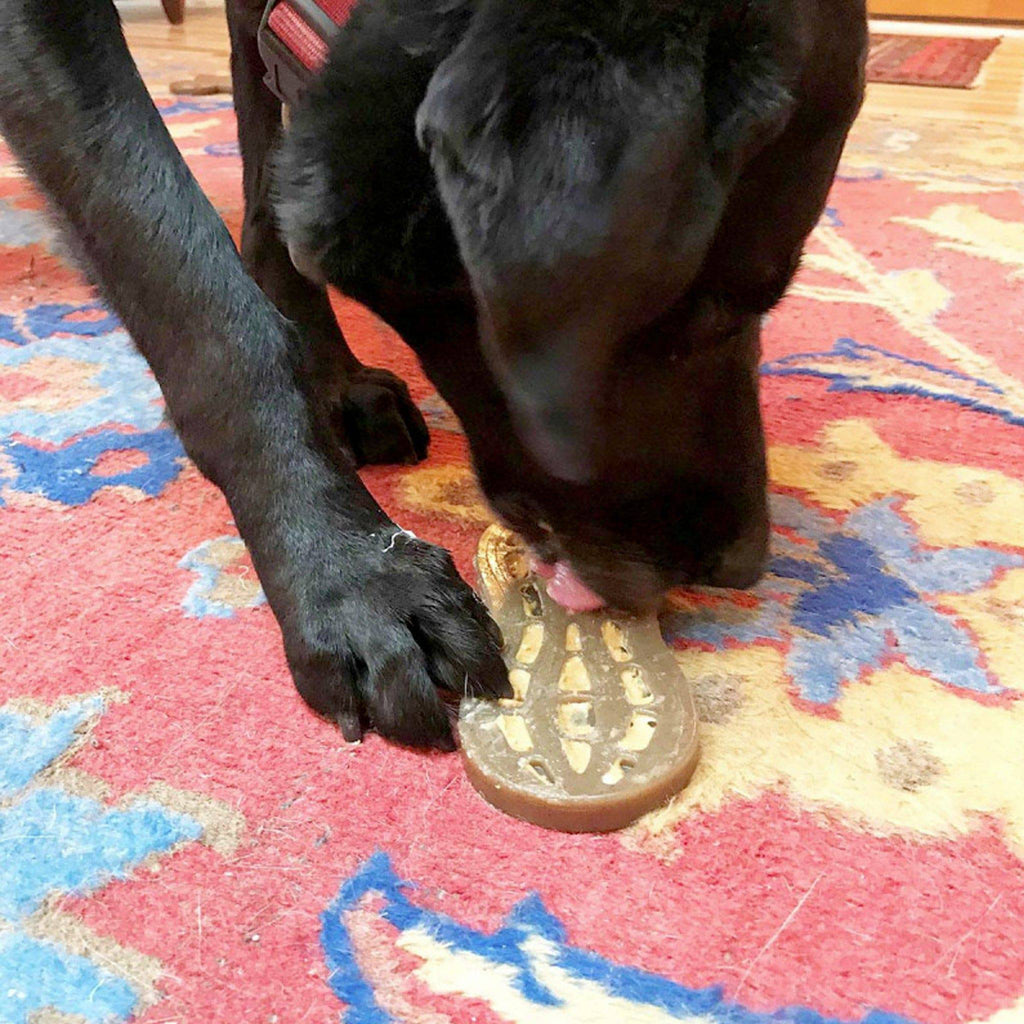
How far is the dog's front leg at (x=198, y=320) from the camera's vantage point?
81 cm

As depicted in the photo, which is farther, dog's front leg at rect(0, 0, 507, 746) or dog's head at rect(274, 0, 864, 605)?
dog's front leg at rect(0, 0, 507, 746)

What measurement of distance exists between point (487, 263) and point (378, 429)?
0.55 metres

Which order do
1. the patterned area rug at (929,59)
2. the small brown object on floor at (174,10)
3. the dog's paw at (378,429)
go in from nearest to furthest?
the dog's paw at (378,429), the patterned area rug at (929,59), the small brown object on floor at (174,10)

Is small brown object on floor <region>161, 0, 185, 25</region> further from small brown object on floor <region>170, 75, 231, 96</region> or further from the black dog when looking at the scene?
the black dog

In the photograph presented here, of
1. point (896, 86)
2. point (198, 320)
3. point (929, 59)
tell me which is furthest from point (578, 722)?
point (929, 59)

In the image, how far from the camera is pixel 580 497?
0.78 m

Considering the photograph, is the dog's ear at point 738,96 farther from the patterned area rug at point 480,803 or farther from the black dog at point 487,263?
the patterned area rug at point 480,803

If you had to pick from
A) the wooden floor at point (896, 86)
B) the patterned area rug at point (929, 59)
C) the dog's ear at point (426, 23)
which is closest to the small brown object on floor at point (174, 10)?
the wooden floor at point (896, 86)

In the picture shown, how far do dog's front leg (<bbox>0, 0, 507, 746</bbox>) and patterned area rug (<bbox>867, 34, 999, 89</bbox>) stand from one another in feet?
10.4

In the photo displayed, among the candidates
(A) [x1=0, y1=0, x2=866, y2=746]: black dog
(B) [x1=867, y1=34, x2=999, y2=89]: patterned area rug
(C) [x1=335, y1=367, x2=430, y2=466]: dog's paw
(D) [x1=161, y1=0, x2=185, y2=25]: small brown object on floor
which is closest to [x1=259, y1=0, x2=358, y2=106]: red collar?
(A) [x1=0, y1=0, x2=866, y2=746]: black dog

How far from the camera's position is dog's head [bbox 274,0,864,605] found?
559 millimetres

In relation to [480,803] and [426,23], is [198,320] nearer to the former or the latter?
[426,23]

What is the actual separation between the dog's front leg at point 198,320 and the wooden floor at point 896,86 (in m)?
2.66

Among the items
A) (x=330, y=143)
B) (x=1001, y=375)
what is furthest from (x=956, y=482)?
(x=330, y=143)
